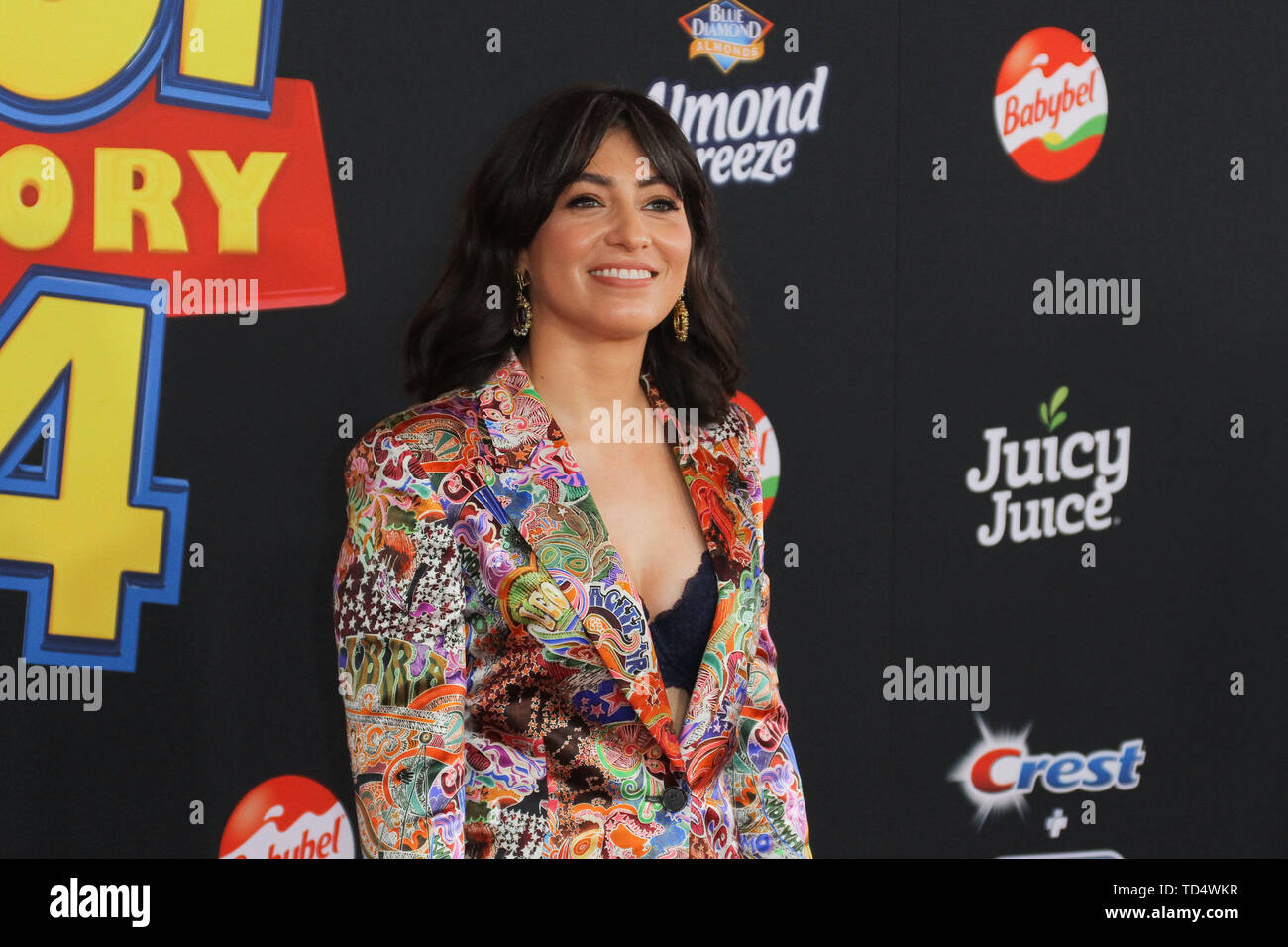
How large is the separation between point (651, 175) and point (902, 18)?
3.99 feet

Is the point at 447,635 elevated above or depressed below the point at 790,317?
below

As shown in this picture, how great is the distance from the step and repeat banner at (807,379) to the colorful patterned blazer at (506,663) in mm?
998

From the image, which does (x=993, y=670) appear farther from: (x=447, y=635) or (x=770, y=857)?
(x=447, y=635)

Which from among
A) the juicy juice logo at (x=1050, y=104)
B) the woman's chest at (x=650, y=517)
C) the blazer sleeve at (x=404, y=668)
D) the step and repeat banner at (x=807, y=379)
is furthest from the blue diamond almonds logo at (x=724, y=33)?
the blazer sleeve at (x=404, y=668)

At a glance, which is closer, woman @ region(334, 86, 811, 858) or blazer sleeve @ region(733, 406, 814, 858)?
woman @ region(334, 86, 811, 858)

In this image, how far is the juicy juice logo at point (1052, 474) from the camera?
3.08 metres

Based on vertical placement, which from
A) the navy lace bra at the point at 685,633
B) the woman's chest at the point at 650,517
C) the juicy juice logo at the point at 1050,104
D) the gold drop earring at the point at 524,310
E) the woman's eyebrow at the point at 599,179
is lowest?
the navy lace bra at the point at 685,633

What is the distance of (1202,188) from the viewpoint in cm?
313

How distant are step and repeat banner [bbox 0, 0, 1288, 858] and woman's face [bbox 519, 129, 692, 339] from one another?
81 centimetres

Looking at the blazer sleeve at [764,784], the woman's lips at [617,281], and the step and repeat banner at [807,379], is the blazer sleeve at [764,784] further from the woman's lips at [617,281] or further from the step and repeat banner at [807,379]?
the step and repeat banner at [807,379]

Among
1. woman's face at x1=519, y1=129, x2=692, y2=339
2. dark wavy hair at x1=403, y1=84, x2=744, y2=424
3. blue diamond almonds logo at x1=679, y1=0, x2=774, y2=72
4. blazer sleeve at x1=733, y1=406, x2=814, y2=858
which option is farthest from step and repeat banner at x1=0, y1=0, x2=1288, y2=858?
blazer sleeve at x1=733, y1=406, x2=814, y2=858

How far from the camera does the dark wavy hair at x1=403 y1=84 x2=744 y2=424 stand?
2039 millimetres

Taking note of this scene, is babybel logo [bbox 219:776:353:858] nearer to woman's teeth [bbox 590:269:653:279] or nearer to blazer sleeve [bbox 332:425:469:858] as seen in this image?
blazer sleeve [bbox 332:425:469:858]
